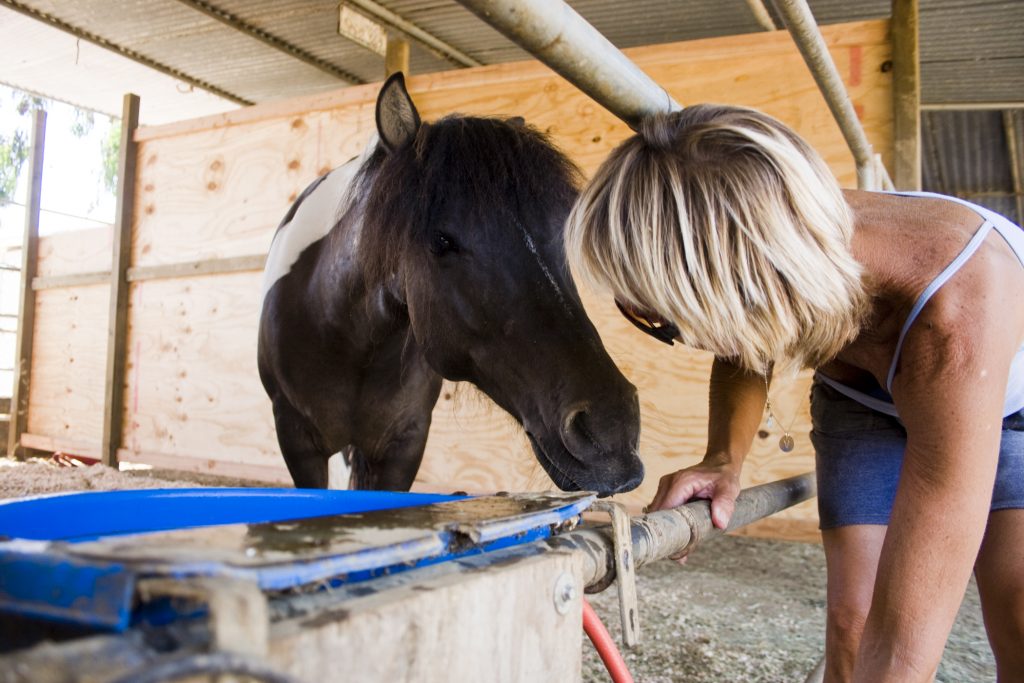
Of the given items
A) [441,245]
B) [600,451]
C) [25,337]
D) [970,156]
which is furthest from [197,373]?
[970,156]

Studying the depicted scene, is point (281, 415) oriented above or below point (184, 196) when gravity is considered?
below

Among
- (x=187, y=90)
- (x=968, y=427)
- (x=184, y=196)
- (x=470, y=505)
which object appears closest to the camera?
(x=470, y=505)

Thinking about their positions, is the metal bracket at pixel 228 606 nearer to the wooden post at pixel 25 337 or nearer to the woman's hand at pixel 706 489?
the woman's hand at pixel 706 489

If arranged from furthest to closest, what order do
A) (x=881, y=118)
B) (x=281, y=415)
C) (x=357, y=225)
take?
(x=881, y=118)
(x=281, y=415)
(x=357, y=225)

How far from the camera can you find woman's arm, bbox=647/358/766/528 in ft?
3.38

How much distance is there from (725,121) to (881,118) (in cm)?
236

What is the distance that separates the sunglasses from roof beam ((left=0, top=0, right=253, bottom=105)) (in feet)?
16.4

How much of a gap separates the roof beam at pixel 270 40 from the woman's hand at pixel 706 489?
452 centimetres

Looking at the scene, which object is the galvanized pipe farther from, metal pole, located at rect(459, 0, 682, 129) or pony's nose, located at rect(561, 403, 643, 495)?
metal pole, located at rect(459, 0, 682, 129)

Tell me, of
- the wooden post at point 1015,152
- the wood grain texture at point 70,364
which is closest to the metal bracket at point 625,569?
the wood grain texture at point 70,364

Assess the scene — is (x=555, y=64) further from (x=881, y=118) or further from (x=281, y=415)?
(x=881, y=118)

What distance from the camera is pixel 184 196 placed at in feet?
14.5

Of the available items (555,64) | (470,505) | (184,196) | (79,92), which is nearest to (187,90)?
(79,92)

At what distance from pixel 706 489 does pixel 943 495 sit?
34cm
